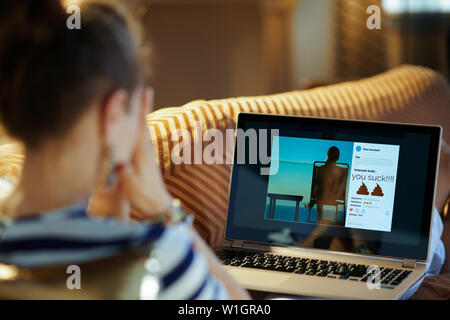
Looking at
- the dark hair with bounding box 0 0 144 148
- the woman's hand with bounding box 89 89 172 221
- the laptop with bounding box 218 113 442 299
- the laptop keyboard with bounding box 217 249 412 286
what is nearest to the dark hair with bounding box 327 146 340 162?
the laptop with bounding box 218 113 442 299

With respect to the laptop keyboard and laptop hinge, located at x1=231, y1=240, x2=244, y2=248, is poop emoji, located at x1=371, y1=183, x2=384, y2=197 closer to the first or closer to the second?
the laptop keyboard

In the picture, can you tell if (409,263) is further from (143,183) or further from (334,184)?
(143,183)

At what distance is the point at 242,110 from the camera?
1335mm

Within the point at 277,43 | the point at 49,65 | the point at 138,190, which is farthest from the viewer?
the point at 277,43

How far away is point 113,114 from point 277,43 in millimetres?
3420

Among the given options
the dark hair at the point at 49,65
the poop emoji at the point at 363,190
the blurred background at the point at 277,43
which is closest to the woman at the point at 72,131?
the dark hair at the point at 49,65

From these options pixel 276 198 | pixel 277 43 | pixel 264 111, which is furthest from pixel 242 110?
pixel 277 43

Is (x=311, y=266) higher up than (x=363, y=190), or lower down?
lower down

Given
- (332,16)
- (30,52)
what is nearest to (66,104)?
(30,52)

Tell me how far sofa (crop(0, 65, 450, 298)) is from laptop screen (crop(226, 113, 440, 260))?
10 cm

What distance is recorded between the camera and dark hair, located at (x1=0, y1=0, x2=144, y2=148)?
1.74ft

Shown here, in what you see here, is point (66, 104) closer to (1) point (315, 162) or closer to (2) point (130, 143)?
(2) point (130, 143)

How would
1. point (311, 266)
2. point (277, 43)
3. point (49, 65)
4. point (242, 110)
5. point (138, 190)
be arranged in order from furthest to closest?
point (277, 43)
point (242, 110)
point (311, 266)
point (138, 190)
point (49, 65)
